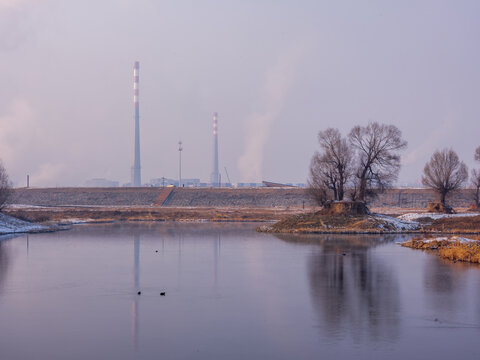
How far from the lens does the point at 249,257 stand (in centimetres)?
3431

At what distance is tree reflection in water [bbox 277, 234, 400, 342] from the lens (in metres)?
16.8

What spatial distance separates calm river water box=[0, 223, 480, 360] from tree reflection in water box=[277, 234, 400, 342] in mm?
51

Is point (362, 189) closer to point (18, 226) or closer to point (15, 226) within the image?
point (18, 226)

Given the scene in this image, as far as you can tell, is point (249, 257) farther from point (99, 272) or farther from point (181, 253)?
point (99, 272)

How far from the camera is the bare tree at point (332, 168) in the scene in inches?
2542

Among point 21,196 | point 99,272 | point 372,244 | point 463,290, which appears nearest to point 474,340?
point 463,290

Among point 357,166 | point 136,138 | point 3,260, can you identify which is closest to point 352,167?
point 357,166

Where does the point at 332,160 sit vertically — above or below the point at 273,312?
above

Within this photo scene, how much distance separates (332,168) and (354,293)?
4307 cm

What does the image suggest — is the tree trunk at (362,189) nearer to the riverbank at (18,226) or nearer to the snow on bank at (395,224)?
the snow on bank at (395,224)

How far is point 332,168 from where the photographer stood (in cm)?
6481

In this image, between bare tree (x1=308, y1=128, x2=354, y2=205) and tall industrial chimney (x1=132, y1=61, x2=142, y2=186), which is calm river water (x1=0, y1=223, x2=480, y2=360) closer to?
bare tree (x1=308, y1=128, x2=354, y2=205)

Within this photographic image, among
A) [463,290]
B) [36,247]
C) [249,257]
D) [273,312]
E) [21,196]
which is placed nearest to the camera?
[273,312]

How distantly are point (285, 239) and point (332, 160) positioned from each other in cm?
2005
